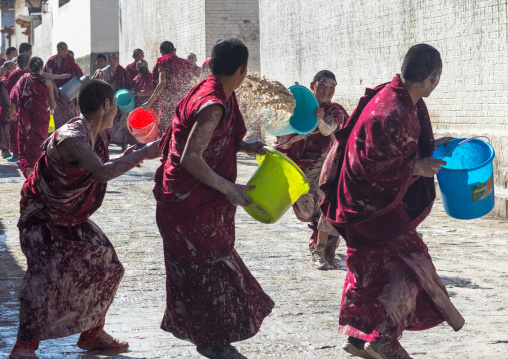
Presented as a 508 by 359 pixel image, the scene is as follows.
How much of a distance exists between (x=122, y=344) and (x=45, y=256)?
2.08 feet

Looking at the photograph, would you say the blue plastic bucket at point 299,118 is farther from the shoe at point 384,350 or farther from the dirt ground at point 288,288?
the shoe at point 384,350

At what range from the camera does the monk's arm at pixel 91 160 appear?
389 cm

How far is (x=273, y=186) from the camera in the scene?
12.8 feet

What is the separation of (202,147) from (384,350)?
1267 mm

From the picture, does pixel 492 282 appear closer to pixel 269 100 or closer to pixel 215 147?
pixel 269 100

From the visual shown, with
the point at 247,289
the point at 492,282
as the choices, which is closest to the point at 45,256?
the point at 247,289

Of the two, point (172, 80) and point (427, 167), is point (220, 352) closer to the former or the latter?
point (427, 167)

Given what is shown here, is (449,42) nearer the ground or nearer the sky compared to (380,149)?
nearer the sky

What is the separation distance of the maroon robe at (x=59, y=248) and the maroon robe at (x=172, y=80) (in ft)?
30.2

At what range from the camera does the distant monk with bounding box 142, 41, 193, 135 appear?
1322cm

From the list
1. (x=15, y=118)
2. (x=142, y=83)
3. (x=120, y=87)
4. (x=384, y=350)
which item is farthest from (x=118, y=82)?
(x=384, y=350)

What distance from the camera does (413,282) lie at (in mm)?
3865

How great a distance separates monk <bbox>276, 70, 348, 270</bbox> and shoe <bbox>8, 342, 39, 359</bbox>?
9.27 feet

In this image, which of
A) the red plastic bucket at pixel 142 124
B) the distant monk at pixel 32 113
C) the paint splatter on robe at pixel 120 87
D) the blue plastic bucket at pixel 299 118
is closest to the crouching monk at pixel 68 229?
the blue plastic bucket at pixel 299 118
